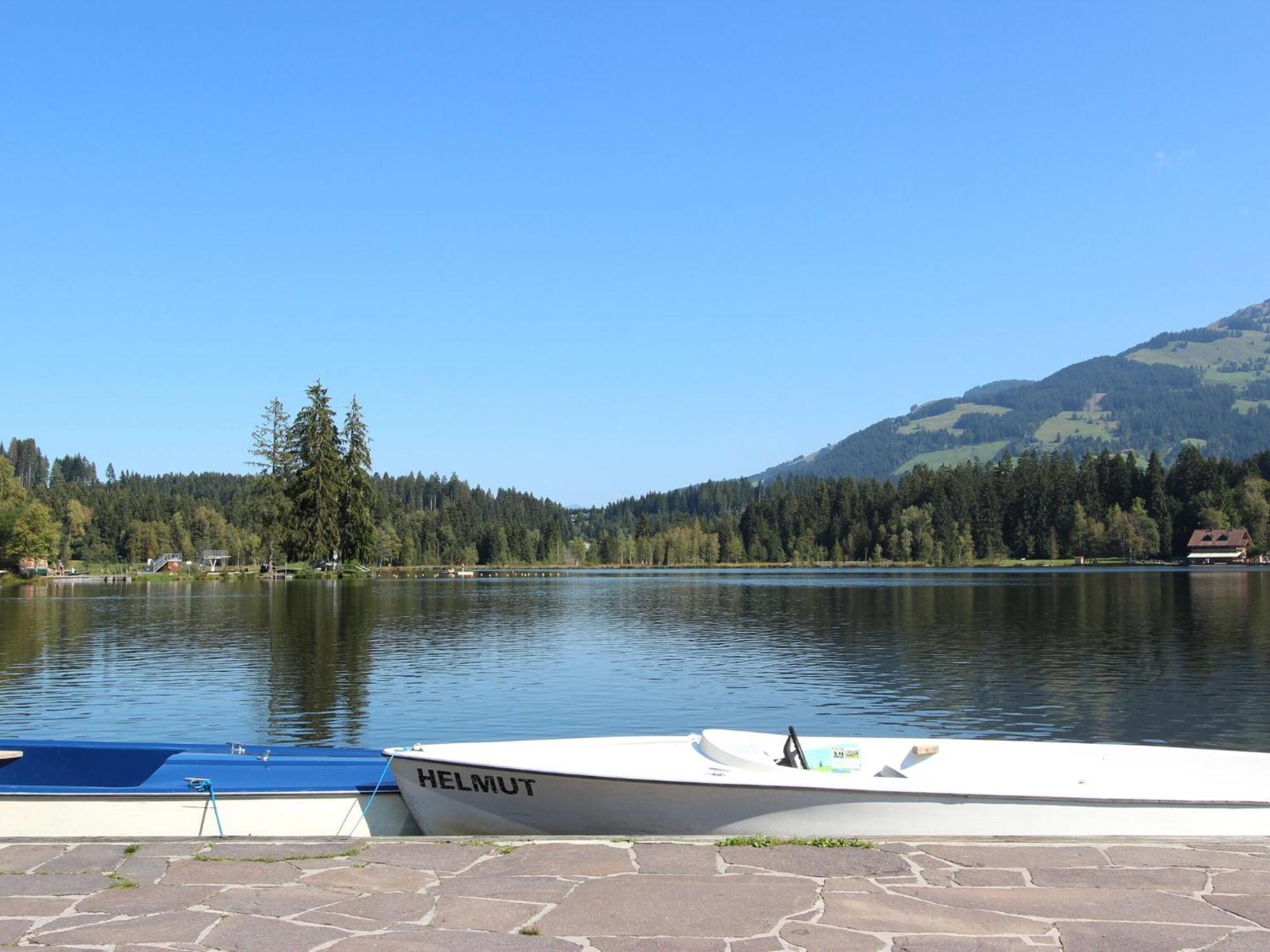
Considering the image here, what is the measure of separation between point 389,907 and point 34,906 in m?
2.73

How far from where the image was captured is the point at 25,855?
33.0 feet

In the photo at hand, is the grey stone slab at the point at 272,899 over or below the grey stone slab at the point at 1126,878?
over

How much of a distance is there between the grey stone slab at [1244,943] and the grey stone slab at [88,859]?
8725 mm

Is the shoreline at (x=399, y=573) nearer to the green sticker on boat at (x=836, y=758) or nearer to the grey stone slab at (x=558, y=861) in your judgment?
the green sticker on boat at (x=836, y=758)

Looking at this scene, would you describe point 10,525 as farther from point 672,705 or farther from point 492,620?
point 672,705

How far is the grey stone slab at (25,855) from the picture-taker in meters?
9.66

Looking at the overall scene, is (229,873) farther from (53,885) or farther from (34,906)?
(34,906)

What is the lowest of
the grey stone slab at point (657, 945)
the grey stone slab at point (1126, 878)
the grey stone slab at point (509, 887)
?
Answer: the grey stone slab at point (1126, 878)

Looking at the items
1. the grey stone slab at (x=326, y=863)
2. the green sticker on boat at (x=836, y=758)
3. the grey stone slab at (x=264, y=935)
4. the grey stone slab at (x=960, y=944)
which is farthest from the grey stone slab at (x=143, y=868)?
the green sticker on boat at (x=836, y=758)

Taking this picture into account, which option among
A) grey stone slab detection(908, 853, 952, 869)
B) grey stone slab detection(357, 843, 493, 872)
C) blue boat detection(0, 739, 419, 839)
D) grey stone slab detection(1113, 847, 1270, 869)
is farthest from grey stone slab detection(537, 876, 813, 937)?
blue boat detection(0, 739, 419, 839)

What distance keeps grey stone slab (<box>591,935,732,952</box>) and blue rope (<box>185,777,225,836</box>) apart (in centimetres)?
612

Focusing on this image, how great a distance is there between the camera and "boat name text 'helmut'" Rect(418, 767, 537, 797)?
40.2ft

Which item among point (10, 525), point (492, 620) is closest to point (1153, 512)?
point (492, 620)

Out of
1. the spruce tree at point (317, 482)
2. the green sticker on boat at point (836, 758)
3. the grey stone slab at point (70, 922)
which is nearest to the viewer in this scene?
the grey stone slab at point (70, 922)
